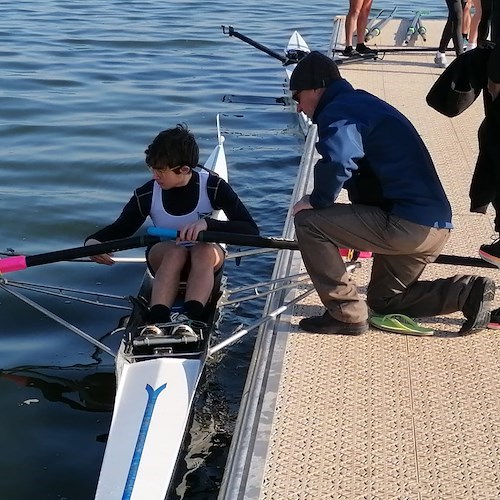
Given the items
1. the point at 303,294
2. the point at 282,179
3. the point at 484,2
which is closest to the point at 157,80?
the point at 282,179

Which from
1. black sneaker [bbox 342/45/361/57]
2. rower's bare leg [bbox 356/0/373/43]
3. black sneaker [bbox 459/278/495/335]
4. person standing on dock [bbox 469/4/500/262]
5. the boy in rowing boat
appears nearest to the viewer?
person standing on dock [bbox 469/4/500/262]

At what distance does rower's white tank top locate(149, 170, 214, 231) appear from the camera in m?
5.46

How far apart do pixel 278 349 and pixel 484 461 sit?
1.31 m

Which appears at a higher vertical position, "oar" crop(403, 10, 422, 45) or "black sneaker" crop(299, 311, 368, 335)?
"oar" crop(403, 10, 422, 45)

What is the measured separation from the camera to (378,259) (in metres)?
5.06

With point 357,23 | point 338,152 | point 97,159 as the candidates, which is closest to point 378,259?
point 338,152

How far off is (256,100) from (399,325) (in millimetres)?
8684

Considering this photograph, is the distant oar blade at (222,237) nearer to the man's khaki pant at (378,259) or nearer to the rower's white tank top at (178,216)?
the man's khaki pant at (378,259)

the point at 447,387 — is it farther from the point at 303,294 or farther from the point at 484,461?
the point at 303,294

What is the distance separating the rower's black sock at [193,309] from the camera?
16.7 feet

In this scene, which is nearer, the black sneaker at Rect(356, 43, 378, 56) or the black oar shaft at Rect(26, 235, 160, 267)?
the black oar shaft at Rect(26, 235, 160, 267)

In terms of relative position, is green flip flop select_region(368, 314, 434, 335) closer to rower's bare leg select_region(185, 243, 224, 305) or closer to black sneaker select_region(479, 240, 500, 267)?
black sneaker select_region(479, 240, 500, 267)

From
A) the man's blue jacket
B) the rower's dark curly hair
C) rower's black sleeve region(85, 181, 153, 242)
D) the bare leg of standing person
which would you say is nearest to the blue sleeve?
the man's blue jacket

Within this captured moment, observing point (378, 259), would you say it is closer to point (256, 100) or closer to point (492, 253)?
point (492, 253)
